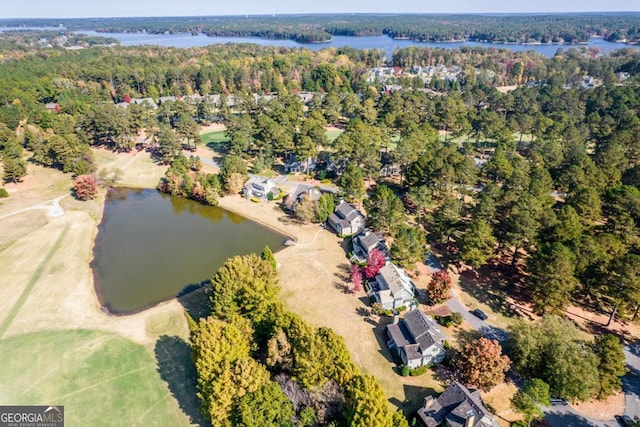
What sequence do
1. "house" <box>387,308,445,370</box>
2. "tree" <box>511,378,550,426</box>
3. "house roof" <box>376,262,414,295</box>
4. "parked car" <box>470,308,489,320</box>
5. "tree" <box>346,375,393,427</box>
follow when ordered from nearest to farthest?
"tree" <box>346,375,393,427</box> < "tree" <box>511,378,550,426</box> < "house" <box>387,308,445,370</box> < "parked car" <box>470,308,489,320</box> < "house roof" <box>376,262,414,295</box>

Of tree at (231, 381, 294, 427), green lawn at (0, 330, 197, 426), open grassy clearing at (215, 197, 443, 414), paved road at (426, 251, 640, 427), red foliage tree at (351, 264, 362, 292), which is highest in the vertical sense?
tree at (231, 381, 294, 427)

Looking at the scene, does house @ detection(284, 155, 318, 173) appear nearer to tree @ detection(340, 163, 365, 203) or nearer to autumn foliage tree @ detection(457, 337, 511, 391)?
tree @ detection(340, 163, 365, 203)

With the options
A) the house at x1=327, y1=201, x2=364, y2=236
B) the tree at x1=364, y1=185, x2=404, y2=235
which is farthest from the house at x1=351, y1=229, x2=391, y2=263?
the house at x1=327, y1=201, x2=364, y2=236

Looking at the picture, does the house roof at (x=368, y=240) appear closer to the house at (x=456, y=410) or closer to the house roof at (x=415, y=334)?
the house roof at (x=415, y=334)

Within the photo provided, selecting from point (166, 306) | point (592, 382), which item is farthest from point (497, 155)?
point (166, 306)

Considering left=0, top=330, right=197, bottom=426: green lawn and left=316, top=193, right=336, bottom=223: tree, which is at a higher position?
left=316, top=193, right=336, bottom=223: tree

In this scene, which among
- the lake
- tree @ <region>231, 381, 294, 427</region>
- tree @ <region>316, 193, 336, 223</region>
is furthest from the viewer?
tree @ <region>316, 193, 336, 223</region>
